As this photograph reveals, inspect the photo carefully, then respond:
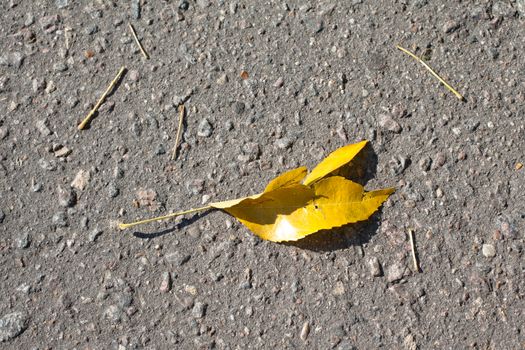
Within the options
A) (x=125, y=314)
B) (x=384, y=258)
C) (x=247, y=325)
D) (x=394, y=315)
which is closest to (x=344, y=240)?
(x=384, y=258)

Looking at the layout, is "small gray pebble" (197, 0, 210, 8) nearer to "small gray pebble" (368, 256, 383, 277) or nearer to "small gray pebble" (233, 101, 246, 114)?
"small gray pebble" (233, 101, 246, 114)

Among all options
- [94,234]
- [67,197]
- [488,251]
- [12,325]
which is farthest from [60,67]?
[488,251]

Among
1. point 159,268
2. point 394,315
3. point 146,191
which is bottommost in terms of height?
point 394,315

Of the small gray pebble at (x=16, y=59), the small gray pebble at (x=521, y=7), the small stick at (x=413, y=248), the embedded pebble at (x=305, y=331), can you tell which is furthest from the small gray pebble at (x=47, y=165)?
the small gray pebble at (x=521, y=7)

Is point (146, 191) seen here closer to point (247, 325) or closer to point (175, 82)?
point (175, 82)

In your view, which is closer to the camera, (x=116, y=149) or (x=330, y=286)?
(x=330, y=286)

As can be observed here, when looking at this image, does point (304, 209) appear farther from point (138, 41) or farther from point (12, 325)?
point (12, 325)

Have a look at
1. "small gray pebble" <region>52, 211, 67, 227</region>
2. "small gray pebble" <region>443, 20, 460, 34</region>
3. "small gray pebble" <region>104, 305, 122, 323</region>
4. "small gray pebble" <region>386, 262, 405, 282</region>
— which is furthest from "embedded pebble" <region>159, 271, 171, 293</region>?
"small gray pebble" <region>443, 20, 460, 34</region>

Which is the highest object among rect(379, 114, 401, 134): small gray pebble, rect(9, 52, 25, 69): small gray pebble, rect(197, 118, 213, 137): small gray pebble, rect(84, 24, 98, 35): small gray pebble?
rect(9, 52, 25, 69): small gray pebble
